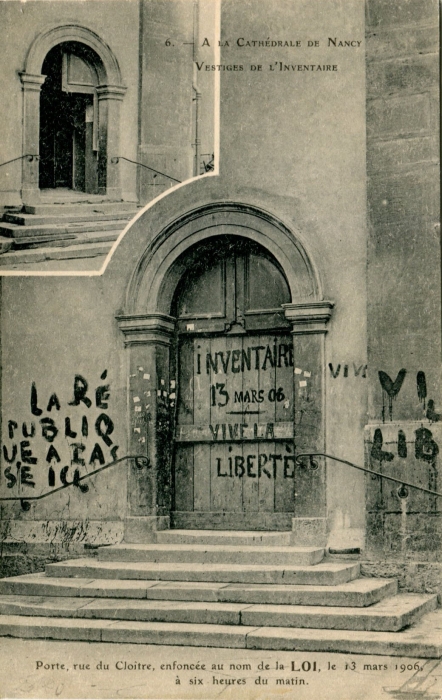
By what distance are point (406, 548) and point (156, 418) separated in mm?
2370

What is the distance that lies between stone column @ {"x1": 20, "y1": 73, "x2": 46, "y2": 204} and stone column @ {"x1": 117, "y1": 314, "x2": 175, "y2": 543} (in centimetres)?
131

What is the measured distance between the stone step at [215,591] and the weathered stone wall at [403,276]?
0.60 meters

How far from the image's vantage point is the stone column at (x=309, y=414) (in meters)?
8.27

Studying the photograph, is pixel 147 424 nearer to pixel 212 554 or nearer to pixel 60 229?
pixel 212 554

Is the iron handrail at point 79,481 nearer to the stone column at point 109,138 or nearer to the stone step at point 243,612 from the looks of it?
the stone step at point 243,612

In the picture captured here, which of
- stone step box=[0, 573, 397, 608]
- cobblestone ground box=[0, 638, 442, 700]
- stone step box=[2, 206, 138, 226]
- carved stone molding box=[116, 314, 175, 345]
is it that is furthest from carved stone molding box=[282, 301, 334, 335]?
cobblestone ground box=[0, 638, 442, 700]

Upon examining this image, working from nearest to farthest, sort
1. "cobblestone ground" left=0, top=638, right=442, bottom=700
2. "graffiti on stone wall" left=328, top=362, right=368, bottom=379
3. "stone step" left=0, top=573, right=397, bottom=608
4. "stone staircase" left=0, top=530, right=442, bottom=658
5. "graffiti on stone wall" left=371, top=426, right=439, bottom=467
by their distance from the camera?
"cobblestone ground" left=0, top=638, right=442, bottom=700, "stone staircase" left=0, top=530, right=442, bottom=658, "stone step" left=0, top=573, right=397, bottom=608, "graffiti on stone wall" left=371, top=426, right=439, bottom=467, "graffiti on stone wall" left=328, top=362, right=368, bottom=379

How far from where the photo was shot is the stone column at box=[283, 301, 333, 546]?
8266 mm

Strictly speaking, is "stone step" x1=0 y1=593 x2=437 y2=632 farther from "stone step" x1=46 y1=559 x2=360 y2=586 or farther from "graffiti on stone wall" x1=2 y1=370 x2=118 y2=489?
"graffiti on stone wall" x1=2 y1=370 x2=118 y2=489

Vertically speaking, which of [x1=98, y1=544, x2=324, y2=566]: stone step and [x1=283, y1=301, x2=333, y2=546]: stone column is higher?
[x1=283, y1=301, x2=333, y2=546]: stone column

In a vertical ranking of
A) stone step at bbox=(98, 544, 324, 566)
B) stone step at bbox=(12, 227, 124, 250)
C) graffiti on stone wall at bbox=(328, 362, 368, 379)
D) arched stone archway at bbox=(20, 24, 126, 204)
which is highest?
arched stone archway at bbox=(20, 24, 126, 204)

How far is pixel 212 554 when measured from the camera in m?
8.20

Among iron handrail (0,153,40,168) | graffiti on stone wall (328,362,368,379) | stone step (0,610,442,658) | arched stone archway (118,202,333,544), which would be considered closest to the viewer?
stone step (0,610,442,658)

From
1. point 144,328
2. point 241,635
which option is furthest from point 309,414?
point 241,635
